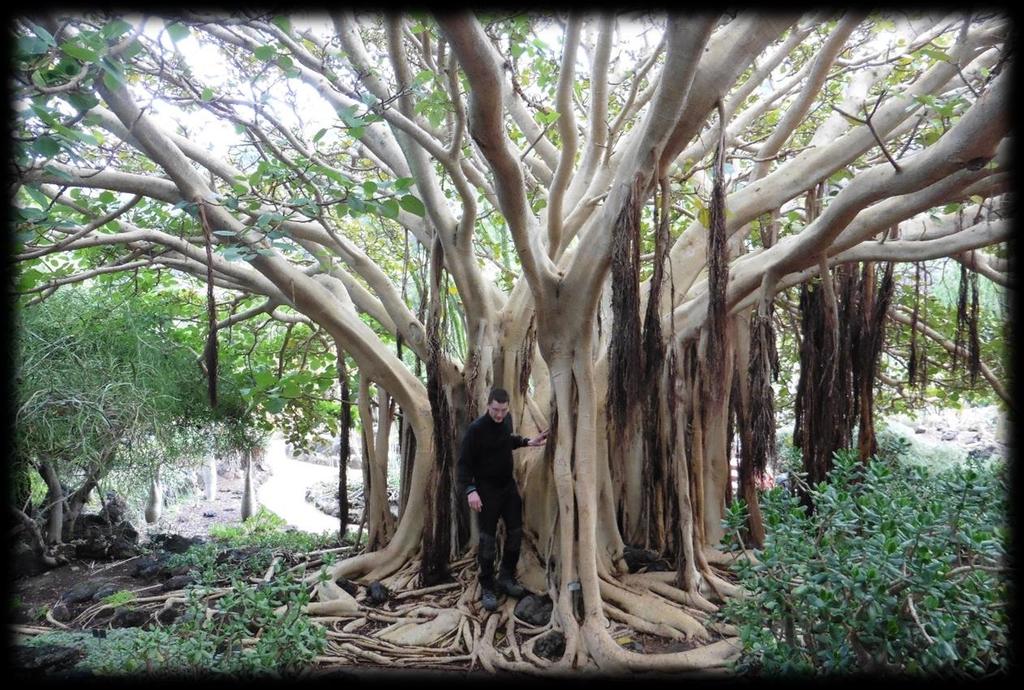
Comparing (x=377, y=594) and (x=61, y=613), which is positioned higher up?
(x=377, y=594)

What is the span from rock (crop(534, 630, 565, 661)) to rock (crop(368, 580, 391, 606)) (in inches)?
50.8

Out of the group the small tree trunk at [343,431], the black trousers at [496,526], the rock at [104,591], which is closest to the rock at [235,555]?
the rock at [104,591]

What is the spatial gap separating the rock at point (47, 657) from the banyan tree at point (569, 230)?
4.24ft

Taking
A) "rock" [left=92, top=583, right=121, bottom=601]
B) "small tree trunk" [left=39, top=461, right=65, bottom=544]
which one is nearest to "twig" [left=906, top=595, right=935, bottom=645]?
"rock" [left=92, top=583, right=121, bottom=601]

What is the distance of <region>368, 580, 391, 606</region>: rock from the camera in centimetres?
438

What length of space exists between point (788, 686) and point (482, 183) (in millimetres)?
3559

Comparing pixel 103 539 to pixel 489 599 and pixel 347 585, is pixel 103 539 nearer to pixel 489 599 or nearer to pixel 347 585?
pixel 347 585

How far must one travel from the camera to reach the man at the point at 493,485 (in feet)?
13.2

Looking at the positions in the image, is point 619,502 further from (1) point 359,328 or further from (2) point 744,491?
→ (1) point 359,328

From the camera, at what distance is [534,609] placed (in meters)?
3.96

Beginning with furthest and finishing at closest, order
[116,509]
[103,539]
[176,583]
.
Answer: [116,509], [103,539], [176,583]

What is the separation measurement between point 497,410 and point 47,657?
8.54 feet

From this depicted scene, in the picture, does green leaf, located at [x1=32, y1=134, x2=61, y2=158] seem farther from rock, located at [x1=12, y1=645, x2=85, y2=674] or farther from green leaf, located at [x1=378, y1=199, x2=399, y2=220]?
rock, located at [x1=12, y1=645, x2=85, y2=674]

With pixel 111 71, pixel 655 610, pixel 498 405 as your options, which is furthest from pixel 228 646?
pixel 111 71
